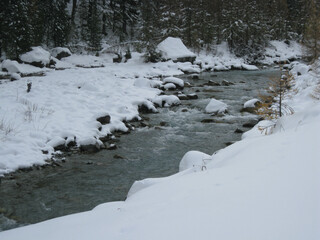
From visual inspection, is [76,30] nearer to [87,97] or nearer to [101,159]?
[87,97]

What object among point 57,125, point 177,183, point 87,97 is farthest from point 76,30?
point 177,183

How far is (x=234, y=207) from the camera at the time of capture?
7.23 ft

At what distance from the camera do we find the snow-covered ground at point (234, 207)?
190 centimetres

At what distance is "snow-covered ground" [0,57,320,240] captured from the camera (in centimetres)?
190

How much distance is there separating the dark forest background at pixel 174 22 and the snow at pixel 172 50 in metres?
Result: 1.00

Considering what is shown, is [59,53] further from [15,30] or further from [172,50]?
[172,50]

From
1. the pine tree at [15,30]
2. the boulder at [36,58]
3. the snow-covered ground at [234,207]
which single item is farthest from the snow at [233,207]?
the pine tree at [15,30]

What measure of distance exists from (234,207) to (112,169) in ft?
15.1

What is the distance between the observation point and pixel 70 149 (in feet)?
24.0

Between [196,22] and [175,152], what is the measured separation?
28763 millimetres

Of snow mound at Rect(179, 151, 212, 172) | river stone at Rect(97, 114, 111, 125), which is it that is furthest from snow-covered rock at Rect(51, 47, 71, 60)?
snow mound at Rect(179, 151, 212, 172)

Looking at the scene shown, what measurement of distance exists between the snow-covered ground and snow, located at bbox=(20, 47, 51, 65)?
1740 centimetres

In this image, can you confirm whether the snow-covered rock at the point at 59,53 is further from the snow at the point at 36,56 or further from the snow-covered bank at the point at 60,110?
the snow-covered bank at the point at 60,110

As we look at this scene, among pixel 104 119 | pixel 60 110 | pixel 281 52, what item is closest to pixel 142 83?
pixel 104 119
